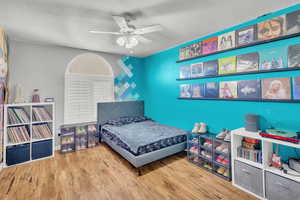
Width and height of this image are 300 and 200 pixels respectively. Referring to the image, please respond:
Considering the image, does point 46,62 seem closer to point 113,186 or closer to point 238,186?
point 113,186

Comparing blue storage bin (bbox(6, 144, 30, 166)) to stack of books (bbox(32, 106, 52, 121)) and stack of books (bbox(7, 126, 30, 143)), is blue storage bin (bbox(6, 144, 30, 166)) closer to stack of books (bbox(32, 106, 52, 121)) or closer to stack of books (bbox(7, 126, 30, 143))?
stack of books (bbox(7, 126, 30, 143))

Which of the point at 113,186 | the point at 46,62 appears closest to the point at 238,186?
the point at 113,186

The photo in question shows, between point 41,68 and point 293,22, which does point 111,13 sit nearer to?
point 41,68

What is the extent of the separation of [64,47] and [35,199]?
329 centimetres

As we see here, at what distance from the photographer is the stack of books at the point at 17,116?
106 inches

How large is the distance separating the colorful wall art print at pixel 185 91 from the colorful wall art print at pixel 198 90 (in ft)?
0.38

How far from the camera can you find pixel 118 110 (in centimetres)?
418

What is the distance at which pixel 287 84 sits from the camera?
1.94 m

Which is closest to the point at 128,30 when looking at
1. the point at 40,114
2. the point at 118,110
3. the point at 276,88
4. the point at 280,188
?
the point at 276,88

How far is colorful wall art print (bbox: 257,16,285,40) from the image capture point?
1.99 meters

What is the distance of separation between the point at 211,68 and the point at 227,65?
320 millimetres

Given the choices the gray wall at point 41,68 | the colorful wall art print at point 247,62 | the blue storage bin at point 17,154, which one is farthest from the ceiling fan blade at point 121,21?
the blue storage bin at point 17,154

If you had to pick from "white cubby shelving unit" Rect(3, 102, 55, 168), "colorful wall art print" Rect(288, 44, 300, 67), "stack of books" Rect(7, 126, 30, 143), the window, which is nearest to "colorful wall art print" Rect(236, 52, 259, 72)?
"colorful wall art print" Rect(288, 44, 300, 67)

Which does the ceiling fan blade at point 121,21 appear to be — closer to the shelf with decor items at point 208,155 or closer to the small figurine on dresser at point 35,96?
the shelf with decor items at point 208,155
